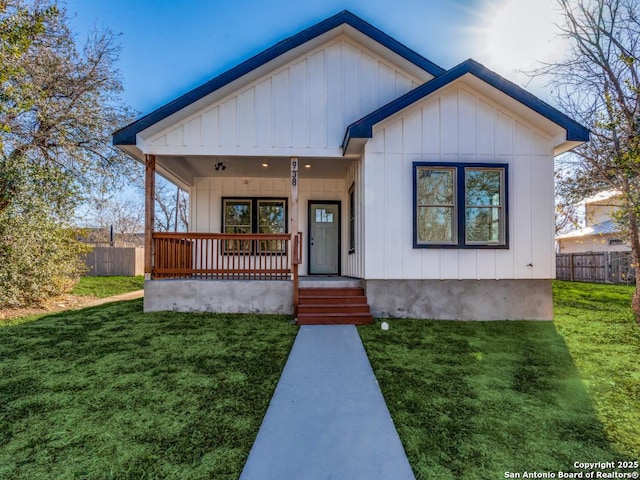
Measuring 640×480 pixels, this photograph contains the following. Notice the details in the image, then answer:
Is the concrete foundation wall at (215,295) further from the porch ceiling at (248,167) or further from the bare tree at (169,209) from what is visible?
the bare tree at (169,209)

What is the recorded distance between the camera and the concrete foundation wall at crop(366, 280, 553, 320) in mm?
6105

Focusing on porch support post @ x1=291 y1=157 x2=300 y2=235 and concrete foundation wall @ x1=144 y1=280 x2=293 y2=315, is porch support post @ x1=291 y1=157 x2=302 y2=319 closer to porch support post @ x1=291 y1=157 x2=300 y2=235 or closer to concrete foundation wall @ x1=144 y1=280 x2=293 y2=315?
porch support post @ x1=291 y1=157 x2=300 y2=235

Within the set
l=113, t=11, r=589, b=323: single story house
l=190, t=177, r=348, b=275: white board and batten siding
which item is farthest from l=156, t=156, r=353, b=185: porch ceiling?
l=113, t=11, r=589, b=323: single story house

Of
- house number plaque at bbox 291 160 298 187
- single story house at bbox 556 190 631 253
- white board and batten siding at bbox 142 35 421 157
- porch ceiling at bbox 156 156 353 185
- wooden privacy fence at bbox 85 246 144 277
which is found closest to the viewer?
house number plaque at bbox 291 160 298 187

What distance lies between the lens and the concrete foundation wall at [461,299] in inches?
240

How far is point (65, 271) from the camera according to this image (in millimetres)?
8195

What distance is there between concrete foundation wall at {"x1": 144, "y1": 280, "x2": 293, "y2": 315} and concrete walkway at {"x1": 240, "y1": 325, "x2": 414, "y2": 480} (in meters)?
2.74

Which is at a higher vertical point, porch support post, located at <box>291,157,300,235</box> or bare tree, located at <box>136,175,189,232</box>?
bare tree, located at <box>136,175,189,232</box>

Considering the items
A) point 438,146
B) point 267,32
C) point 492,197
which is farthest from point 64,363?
point 267,32

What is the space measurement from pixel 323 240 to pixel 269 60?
466 centimetres

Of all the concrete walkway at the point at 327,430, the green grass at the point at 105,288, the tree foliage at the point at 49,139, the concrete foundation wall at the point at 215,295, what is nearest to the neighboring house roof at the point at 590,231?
the concrete foundation wall at the point at 215,295

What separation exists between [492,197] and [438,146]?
1449 mm

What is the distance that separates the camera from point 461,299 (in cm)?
613

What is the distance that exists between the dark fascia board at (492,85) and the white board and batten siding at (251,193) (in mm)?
3265
